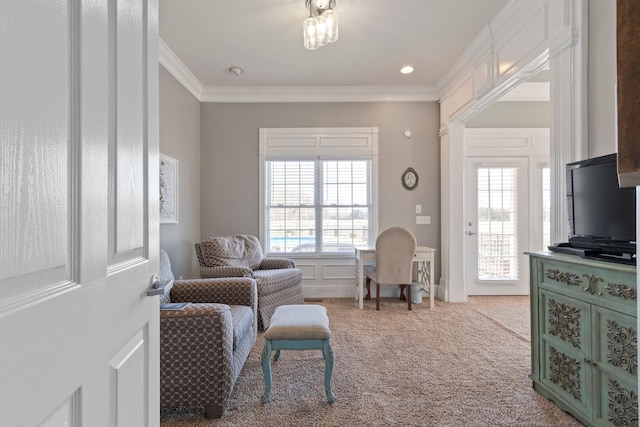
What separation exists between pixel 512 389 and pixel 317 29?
9.52 ft

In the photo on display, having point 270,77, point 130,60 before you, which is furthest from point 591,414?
point 270,77

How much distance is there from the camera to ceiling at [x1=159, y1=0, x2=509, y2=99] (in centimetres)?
271

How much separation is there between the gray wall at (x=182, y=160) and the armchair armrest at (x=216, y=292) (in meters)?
1.03

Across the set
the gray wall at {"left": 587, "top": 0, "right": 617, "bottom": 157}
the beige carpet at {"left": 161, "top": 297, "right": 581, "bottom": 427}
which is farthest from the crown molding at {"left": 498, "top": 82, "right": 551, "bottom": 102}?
the beige carpet at {"left": 161, "top": 297, "right": 581, "bottom": 427}

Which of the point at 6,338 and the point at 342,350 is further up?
the point at 6,338

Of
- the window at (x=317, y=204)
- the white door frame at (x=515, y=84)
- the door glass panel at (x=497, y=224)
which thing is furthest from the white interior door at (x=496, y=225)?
the window at (x=317, y=204)

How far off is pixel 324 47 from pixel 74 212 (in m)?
3.26

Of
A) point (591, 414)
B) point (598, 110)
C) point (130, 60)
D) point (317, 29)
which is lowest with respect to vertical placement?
point (591, 414)

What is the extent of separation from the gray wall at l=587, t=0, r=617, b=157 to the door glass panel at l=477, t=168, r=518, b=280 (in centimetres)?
256

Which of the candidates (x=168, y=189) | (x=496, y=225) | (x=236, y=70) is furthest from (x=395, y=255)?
(x=236, y=70)

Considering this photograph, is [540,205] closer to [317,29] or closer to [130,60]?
[317,29]

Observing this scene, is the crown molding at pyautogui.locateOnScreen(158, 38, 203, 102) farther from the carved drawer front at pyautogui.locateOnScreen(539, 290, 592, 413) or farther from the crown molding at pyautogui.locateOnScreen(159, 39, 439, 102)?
the carved drawer front at pyautogui.locateOnScreen(539, 290, 592, 413)

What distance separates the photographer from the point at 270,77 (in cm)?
404

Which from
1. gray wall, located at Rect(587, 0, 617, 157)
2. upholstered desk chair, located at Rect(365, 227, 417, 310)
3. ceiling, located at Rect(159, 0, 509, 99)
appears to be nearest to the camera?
gray wall, located at Rect(587, 0, 617, 157)
